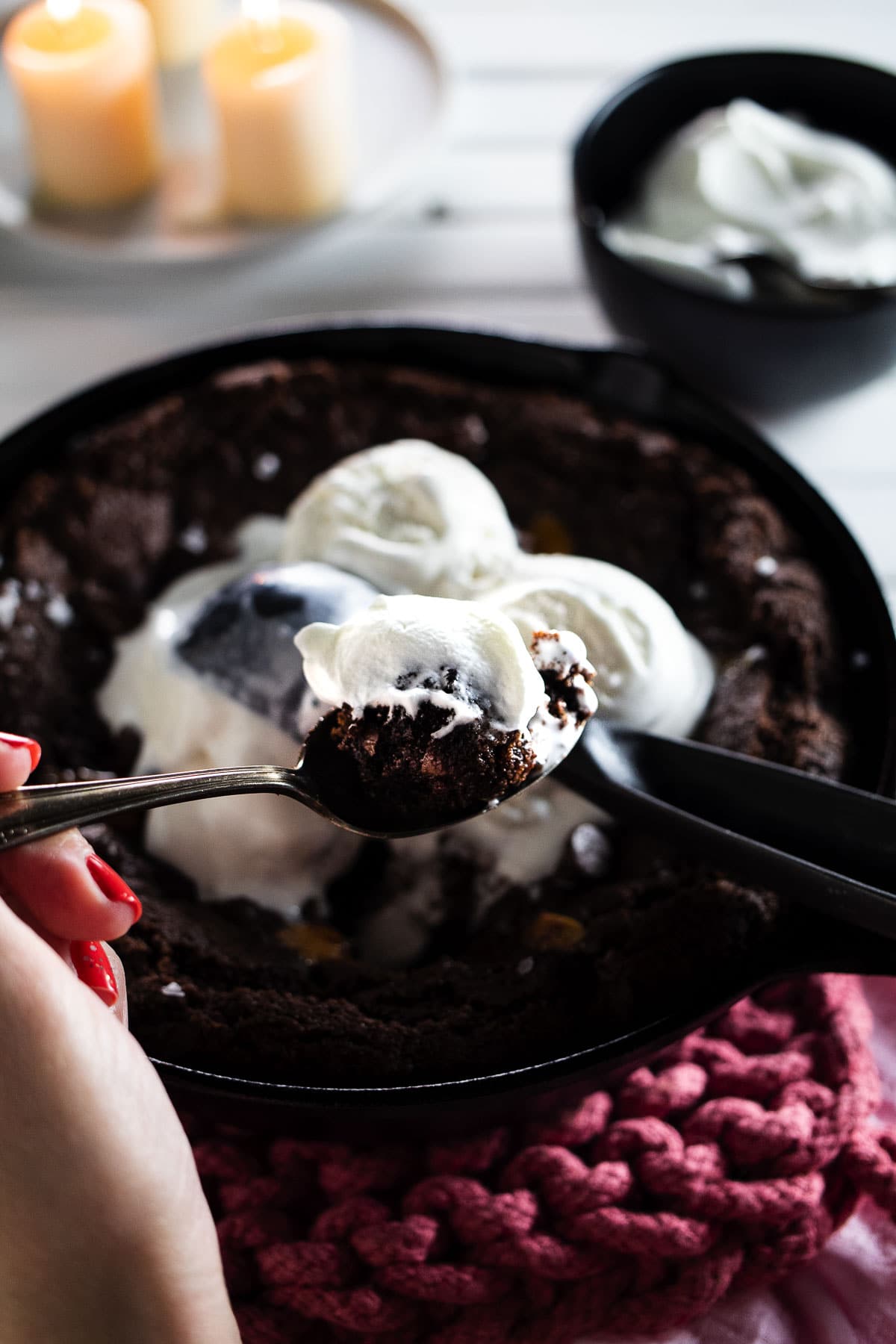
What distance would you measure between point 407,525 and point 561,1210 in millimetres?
664

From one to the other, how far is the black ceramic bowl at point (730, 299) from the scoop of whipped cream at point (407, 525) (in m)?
0.45

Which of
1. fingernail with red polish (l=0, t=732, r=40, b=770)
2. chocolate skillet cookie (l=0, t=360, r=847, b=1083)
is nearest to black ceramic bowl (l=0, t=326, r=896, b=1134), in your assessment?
chocolate skillet cookie (l=0, t=360, r=847, b=1083)

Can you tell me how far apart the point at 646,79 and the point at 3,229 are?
1.00m

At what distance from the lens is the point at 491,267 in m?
2.03

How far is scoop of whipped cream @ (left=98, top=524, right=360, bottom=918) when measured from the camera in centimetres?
126

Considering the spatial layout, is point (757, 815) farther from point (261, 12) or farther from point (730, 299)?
point (261, 12)

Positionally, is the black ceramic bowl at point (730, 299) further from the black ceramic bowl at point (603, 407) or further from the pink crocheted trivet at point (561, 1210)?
the pink crocheted trivet at point (561, 1210)

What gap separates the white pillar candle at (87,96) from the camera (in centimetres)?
188

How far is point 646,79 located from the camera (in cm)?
186

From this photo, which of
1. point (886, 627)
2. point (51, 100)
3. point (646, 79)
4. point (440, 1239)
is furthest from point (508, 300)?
point (440, 1239)

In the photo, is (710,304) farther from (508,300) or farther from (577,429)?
(508,300)

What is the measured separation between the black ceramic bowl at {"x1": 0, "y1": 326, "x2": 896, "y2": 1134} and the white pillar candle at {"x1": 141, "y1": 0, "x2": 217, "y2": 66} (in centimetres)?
90

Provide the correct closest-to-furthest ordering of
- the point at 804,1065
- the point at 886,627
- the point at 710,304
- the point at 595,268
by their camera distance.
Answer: the point at 804,1065, the point at 886,627, the point at 710,304, the point at 595,268

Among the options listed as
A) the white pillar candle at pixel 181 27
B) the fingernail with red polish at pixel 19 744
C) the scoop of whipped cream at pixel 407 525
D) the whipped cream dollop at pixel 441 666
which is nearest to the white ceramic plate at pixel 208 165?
the white pillar candle at pixel 181 27
